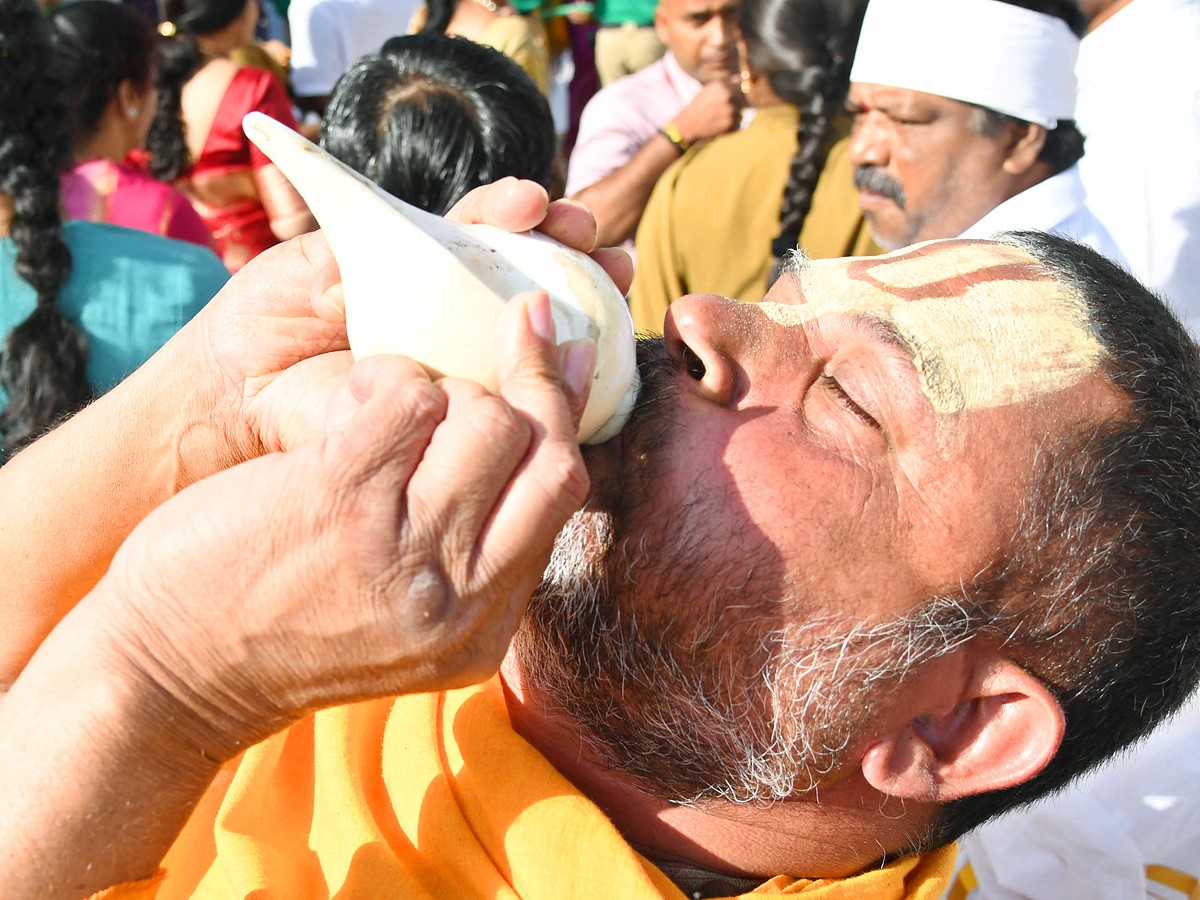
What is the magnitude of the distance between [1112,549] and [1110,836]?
908 mm

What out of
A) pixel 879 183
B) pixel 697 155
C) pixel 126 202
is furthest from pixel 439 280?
pixel 697 155

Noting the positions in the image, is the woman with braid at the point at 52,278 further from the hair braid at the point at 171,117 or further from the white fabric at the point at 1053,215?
the white fabric at the point at 1053,215

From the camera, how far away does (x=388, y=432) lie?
1.06 m

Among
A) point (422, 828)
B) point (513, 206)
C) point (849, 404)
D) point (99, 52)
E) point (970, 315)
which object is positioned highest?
point (513, 206)

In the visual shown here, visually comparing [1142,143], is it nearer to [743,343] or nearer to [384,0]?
[743,343]

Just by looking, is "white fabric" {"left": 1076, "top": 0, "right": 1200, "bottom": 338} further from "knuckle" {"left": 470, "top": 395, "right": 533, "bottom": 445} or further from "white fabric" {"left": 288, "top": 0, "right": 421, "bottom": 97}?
"white fabric" {"left": 288, "top": 0, "right": 421, "bottom": 97}

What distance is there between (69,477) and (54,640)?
20.2 inches

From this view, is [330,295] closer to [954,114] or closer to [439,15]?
[954,114]

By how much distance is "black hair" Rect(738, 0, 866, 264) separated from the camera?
3424 mm

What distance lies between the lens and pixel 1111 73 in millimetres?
3340

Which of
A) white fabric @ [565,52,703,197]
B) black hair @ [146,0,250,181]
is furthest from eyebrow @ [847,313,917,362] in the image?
black hair @ [146,0,250,181]

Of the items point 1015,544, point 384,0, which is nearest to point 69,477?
point 1015,544

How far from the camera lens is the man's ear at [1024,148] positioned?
3.19 meters

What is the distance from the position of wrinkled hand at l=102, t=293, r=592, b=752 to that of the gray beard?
9.9 inches
